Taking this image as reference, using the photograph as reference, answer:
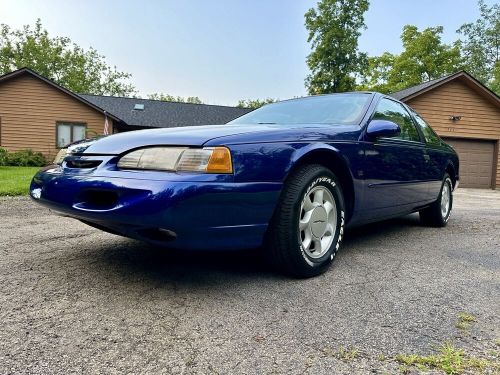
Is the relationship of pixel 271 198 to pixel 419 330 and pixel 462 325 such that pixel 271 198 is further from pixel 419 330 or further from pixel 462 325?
pixel 462 325

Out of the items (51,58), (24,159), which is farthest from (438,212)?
(51,58)

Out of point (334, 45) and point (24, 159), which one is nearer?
point (24, 159)

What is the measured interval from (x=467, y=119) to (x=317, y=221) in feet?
55.1

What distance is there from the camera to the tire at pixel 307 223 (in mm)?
2539

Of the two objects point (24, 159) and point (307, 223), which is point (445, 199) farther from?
point (24, 159)

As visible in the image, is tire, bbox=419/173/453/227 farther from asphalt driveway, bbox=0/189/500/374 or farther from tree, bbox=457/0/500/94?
tree, bbox=457/0/500/94

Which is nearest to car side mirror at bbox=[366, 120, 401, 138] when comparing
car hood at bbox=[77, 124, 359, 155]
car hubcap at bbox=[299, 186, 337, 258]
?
car hood at bbox=[77, 124, 359, 155]

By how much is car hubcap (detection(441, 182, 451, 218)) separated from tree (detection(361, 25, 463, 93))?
33238mm

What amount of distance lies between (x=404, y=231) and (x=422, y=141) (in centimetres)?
108

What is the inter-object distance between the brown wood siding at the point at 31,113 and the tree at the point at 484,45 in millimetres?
43331

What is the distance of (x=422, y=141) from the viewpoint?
445 cm

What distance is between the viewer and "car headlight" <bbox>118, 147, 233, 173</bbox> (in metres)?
2.21

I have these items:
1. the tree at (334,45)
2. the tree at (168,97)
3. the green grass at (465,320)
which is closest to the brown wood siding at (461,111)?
the green grass at (465,320)

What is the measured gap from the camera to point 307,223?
8.99 feet
